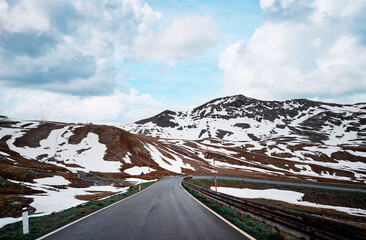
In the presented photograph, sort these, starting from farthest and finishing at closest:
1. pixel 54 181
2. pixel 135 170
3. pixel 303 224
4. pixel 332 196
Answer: pixel 135 170 < pixel 332 196 < pixel 54 181 < pixel 303 224

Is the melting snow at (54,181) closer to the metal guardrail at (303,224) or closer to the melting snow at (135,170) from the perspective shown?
the melting snow at (135,170)

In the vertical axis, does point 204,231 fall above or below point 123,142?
below

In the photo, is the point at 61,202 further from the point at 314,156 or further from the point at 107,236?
the point at 314,156

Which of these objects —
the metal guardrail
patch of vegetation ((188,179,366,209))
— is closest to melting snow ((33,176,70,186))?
patch of vegetation ((188,179,366,209))

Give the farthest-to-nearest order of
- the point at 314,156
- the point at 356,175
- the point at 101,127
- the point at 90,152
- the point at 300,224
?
the point at 314,156
the point at 101,127
the point at 356,175
the point at 90,152
the point at 300,224

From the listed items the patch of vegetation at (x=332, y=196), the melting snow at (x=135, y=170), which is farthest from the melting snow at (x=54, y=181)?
the patch of vegetation at (x=332, y=196)

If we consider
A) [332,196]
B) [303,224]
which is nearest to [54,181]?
[303,224]

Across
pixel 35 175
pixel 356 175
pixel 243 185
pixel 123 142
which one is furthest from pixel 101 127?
pixel 356 175

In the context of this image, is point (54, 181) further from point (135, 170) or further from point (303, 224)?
point (303, 224)

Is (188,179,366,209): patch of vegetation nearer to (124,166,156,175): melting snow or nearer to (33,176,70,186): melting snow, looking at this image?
(124,166,156,175): melting snow

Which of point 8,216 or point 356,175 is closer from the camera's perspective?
point 8,216

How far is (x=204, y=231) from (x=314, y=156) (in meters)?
→ 132

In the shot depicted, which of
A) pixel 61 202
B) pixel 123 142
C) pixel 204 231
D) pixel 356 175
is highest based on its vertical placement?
pixel 123 142

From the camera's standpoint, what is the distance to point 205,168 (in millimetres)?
88000
